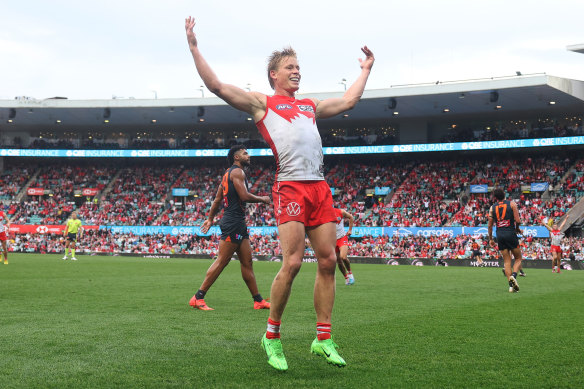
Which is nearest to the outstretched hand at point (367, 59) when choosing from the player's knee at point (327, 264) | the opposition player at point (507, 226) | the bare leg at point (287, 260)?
the bare leg at point (287, 260)

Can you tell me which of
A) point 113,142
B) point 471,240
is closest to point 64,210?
point 113,142

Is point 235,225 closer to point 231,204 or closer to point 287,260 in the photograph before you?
point 231,204

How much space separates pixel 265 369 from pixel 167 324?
100 inches

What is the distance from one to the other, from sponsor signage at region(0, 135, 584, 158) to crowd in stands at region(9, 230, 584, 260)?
25.3 ft

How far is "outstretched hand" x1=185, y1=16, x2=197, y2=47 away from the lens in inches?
181

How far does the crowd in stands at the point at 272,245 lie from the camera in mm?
32500

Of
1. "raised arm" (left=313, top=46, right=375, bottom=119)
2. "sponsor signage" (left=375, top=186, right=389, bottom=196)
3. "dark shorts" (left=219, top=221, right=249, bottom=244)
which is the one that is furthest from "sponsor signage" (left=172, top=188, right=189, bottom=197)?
"raised arm" (left=313, top=46, right=375, bottom=119)

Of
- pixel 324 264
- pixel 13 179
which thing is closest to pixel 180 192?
pixel 13 179

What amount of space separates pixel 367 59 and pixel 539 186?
37.7 m

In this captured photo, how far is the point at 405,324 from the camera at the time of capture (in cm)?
646

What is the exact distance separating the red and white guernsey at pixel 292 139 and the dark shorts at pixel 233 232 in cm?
394

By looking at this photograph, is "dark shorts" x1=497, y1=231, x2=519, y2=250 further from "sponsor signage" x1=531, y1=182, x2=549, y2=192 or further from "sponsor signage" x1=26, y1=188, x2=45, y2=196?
"sponsor signage" x1=26, y1=188, x2=45, y2=196

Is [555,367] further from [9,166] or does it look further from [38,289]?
[9,166]

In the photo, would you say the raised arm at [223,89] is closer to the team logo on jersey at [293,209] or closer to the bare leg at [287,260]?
the team logo on jersey at [293,209]
